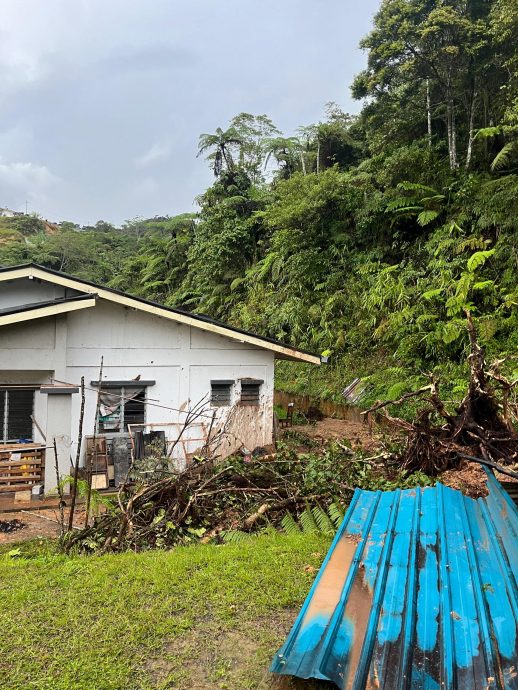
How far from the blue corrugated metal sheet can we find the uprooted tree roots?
268 centimetres

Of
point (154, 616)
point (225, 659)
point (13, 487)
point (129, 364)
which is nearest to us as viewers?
point (225, 659)

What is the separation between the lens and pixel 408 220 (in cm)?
1844

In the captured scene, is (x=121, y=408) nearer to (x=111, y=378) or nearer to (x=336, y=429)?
(x=111, y=378)

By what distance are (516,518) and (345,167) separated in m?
26.1

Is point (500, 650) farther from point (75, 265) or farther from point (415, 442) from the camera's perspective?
point (75, 265)

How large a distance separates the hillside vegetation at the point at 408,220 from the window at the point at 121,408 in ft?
24.0

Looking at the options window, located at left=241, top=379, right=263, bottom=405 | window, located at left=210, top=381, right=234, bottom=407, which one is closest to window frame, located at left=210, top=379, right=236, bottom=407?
window, located at left=210, top=381, right=234, bottom=407

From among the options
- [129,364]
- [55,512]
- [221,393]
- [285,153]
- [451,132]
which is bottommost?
[55,512]

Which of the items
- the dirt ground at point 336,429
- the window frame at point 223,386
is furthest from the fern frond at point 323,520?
the dirt ground at point 336,429

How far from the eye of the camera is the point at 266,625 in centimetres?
376

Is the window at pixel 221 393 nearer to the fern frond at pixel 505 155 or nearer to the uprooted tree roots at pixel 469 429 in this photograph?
the uprooted tree roots at pixel 469 429

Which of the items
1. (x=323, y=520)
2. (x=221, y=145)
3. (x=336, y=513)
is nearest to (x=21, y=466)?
(x=323, y=520)

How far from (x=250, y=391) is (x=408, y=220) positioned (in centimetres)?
1123

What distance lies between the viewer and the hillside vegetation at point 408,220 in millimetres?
14062
